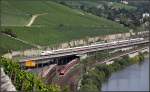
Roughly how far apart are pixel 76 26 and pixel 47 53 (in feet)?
45.9

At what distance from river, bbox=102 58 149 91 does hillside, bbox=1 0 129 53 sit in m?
7.68

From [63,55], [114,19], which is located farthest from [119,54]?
[114,19]

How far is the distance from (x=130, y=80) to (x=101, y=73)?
1967mm

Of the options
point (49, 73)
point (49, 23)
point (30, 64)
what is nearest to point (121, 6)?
point (49, 23)

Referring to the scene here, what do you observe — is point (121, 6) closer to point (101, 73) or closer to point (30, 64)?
point (101, 73)

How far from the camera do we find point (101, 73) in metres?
33.8

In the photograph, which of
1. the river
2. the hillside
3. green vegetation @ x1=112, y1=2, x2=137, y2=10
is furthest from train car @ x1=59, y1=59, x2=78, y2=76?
green vegetation @ x1=112, y1=2, x2=137, y2=10

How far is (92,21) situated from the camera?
55156 mm

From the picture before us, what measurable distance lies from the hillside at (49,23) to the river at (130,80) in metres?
7.68

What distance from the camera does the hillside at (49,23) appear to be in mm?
44781

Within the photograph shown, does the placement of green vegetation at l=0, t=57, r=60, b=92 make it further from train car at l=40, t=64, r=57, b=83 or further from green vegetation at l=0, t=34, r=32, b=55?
green vegetation at l=0, t=34, r=32, b=55

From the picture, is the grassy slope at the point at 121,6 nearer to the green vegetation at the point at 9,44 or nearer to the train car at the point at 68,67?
the green vegetation at the point at 9,44

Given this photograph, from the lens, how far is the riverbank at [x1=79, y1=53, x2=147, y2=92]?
28.3m

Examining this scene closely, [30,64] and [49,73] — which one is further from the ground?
[30,64]
